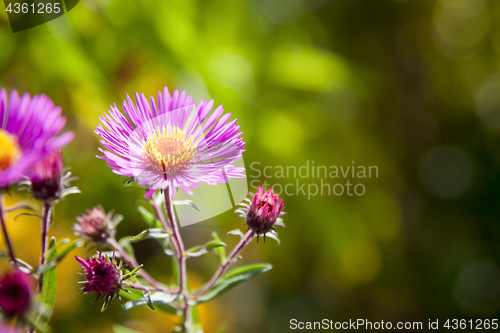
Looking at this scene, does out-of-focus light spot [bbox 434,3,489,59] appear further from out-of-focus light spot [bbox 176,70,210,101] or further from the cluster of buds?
the cluster of buds

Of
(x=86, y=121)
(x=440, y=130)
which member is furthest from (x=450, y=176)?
(x=86, y=121)

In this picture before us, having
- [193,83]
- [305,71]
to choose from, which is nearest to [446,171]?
[305,71]

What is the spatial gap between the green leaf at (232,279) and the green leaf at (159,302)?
4 cm

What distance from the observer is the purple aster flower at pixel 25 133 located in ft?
1.16

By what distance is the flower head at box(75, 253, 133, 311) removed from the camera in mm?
446

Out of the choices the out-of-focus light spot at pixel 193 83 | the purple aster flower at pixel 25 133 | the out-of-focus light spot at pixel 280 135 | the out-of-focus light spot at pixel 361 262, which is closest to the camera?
the purple aster flower at pixel 25 133

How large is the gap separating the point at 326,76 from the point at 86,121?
0.64m

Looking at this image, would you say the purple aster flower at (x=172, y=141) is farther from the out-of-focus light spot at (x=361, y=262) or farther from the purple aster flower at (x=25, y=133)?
the out-of-focus light spot at (x=361, y=262)

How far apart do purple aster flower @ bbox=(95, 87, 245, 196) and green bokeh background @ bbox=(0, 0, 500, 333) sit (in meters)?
0.45

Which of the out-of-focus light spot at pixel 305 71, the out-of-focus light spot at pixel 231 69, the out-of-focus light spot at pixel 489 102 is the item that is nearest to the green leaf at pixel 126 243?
the out-of-focus light spot at pixel 231 69

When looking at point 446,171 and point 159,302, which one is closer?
point 159,302

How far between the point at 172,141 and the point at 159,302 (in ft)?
0.62

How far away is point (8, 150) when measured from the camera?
45 cm

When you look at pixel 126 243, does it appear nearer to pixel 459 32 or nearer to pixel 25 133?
pixel 25 133
